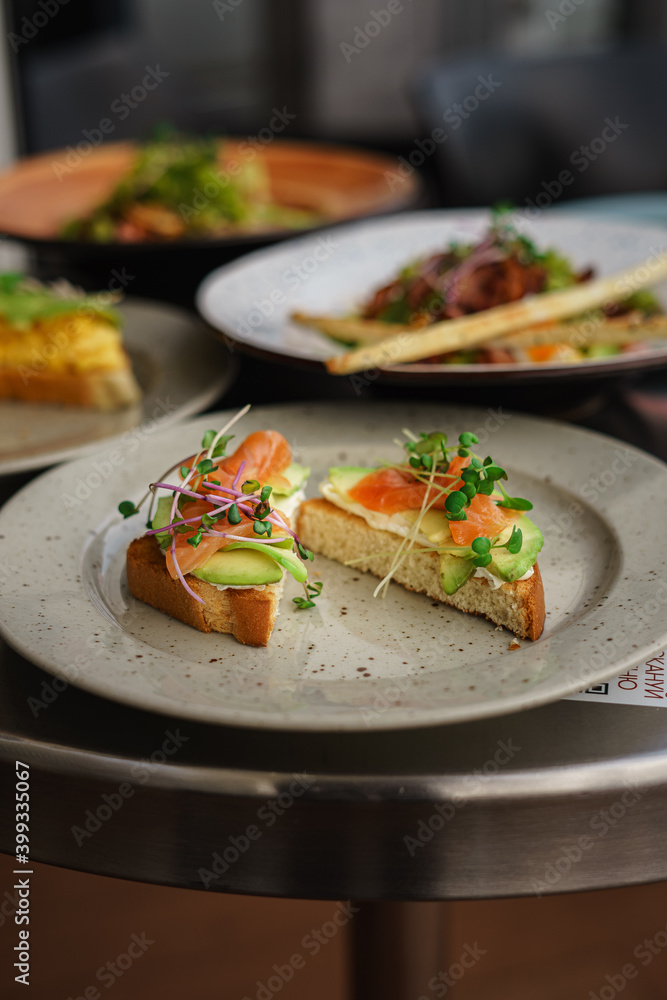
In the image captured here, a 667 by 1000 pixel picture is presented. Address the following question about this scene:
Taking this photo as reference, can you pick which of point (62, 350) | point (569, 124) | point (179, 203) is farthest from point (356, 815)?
point (569, 124)

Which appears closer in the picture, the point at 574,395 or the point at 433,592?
the point at 433,592

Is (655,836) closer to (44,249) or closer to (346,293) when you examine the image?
(346,293)

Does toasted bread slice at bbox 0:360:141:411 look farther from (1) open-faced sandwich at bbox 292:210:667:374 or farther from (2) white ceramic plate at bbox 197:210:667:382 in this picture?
(1) open-faced sandwich at bbox 292:210:667:374

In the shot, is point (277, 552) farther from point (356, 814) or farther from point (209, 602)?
point (356, 814)

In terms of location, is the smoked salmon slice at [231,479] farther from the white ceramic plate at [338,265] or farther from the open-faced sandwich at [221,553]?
the white ceramic plate at [338,265]

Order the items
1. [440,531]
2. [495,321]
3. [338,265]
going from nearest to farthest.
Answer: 1. [440,531]
2. [495,321]
3. [338,265]

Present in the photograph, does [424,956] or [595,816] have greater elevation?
[595,816]

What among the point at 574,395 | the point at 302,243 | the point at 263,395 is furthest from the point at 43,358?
the point at 574,395
